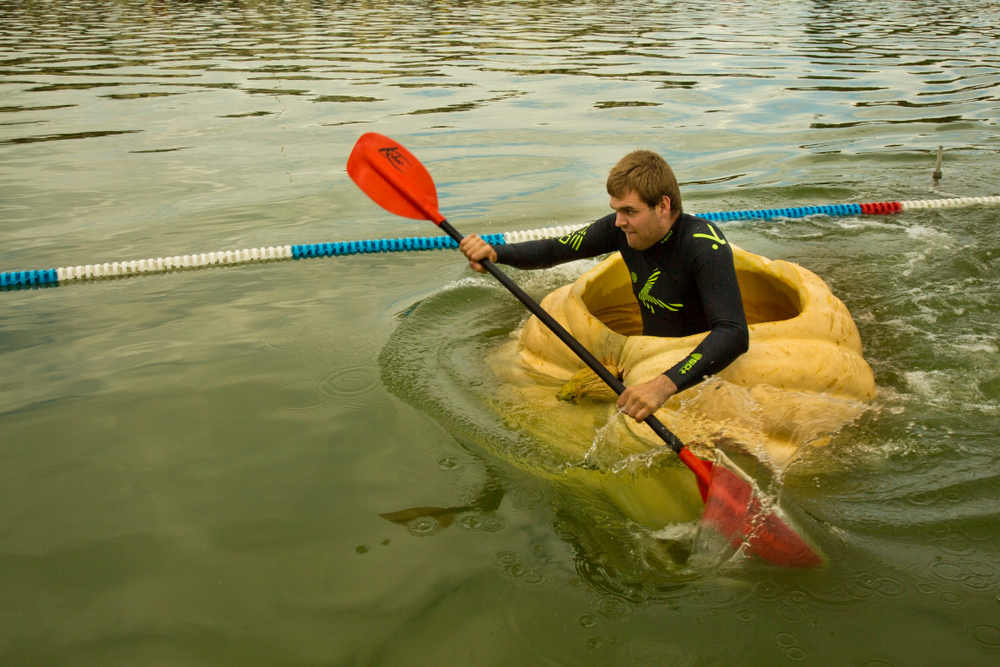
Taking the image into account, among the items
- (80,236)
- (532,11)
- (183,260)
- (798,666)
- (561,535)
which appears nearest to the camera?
(798,666)

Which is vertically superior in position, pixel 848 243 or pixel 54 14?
pixel 54 14

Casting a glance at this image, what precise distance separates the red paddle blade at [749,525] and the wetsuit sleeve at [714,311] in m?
0.35

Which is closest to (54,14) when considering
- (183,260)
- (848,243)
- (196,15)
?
(196,15)

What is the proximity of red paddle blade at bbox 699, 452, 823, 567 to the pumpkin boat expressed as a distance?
0.15 m

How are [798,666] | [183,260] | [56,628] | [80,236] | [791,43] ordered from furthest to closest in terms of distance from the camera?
[791,43] → [80,236] → [183,260] → [56,628] → [798,666]

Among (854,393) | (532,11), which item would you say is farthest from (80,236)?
(532,11)

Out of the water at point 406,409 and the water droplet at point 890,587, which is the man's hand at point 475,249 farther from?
the water droplet at point 890,587

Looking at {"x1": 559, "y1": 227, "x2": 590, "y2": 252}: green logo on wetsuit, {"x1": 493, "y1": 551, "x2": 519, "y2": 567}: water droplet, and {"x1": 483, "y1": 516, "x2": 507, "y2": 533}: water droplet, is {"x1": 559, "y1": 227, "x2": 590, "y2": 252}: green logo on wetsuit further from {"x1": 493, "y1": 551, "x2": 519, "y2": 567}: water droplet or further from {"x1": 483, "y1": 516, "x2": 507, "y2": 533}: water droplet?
{"x1": 493, "y1": 551, "x2": 519, "y2": 567}: water droplet

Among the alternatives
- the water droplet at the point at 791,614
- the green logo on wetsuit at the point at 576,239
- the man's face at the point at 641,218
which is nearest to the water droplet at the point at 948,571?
the water droplet at the point at 791,614

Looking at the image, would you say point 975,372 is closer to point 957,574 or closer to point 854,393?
point 854,393

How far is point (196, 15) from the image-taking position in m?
21.4

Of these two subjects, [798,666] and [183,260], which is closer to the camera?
[798,666]

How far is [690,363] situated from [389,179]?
1.66m

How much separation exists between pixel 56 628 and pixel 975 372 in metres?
3.89
